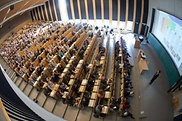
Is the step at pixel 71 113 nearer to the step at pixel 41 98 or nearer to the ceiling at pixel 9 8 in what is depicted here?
the step at pixel 41 98

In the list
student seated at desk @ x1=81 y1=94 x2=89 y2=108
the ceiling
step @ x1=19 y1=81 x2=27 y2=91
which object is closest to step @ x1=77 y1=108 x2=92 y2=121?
student seated at desk @ x1=81 y1=94 x2=89 y2=108

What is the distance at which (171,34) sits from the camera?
8.62 meters

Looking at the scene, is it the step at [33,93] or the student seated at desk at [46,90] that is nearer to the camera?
the student seated at desk at [46,90]

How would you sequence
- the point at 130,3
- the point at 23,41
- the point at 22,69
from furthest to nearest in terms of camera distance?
the point at 130,3, the point at 23,41, the point at 22,69

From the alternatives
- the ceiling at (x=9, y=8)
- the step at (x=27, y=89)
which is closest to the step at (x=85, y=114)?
the step at (x=27, y=89)

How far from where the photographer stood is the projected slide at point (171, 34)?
7625 mm

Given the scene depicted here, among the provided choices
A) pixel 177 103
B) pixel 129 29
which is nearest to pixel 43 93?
pixel 177 103

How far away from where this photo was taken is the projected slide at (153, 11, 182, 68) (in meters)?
7.62

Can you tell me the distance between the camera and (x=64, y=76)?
326 inches

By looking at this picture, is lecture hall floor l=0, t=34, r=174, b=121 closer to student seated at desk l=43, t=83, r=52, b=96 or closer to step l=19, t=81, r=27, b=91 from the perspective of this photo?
student seated at desk l=43, t=83, r=52, b=96

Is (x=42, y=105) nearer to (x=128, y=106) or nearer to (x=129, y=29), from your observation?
(x=128, y=106)

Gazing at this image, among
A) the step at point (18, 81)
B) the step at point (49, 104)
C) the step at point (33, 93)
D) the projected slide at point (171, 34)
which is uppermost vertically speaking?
the projected slide at point (171, 34)

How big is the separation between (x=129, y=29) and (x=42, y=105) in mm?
12748

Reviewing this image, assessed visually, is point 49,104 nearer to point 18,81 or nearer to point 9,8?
point 18,81
